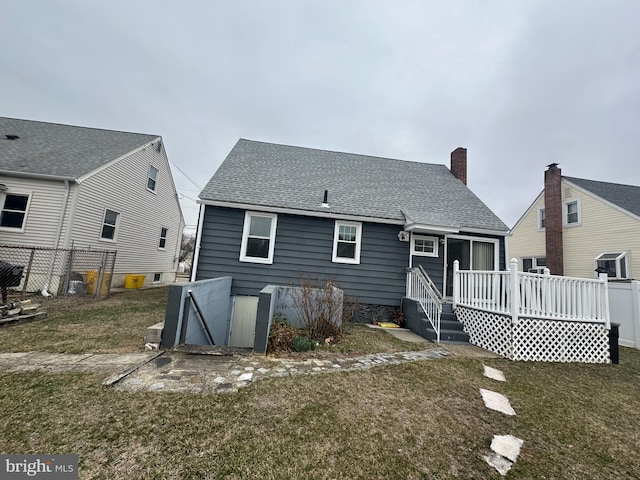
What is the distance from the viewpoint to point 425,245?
880 cm

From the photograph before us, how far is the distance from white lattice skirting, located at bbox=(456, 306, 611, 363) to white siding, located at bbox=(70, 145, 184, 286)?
14356 millimetres

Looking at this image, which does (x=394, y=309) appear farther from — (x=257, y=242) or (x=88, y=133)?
(x=88, y=133)

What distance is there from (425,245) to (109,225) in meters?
13.6

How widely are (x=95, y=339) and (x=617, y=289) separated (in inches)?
523

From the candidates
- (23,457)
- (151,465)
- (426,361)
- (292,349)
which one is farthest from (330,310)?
(23,457)

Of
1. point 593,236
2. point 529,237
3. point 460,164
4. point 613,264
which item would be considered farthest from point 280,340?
point 529,237

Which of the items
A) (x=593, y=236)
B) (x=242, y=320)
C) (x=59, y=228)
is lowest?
(x=242, y=320)

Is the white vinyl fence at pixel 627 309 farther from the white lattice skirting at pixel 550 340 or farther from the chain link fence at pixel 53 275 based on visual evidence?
the chain link fence at pixel 53 275

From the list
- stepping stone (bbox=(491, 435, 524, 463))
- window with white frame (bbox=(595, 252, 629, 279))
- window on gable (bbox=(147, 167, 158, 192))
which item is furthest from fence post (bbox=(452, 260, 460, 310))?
window on gable (bbox=(147, 167, 158, 192))

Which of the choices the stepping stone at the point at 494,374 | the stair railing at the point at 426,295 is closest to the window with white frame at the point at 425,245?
the stair railing at the point at 426,295

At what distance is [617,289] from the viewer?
7.54 metres

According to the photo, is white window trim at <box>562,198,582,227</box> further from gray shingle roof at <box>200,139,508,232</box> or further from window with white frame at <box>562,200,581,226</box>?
gray shingle roof at <box>200,139,508,232</box>

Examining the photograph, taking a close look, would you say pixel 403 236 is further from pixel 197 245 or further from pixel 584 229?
pixel 584 229

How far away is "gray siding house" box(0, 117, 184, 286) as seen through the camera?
9.64 m
